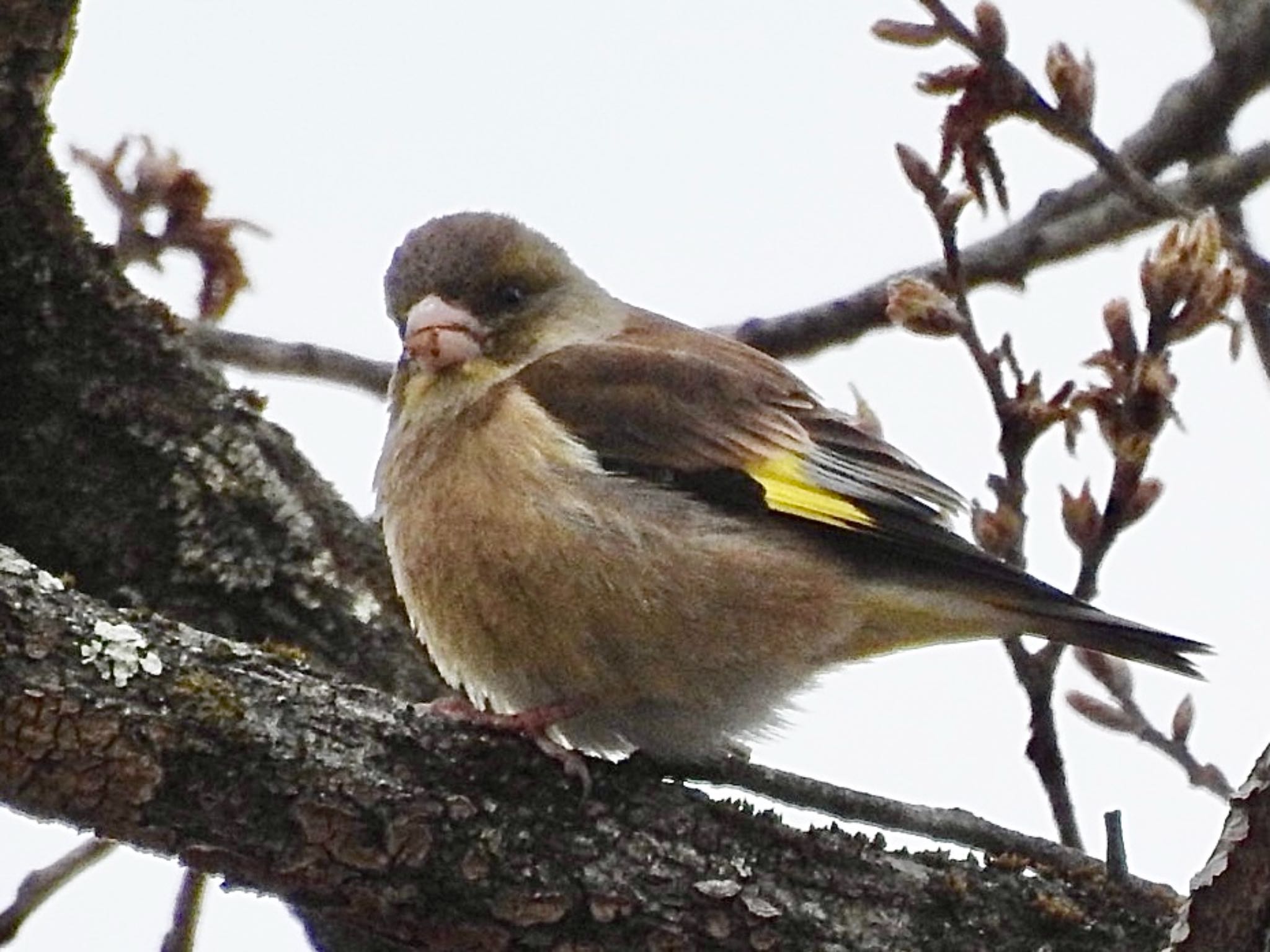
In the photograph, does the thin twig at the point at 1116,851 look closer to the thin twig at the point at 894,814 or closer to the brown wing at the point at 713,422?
the thin twig at the point at 894,814

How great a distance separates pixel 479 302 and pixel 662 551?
105cm

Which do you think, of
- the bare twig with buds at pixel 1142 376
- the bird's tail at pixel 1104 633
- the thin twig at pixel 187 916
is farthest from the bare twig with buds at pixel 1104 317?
the thin twig at pixel 187 916

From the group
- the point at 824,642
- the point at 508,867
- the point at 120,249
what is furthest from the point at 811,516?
the point at 120,249

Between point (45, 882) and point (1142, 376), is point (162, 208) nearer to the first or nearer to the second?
point (45, 882)

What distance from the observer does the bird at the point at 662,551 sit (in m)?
4.05

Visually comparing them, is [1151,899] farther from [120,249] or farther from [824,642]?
[120,249]

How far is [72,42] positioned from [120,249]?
1.05m

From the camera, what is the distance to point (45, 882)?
4359mm

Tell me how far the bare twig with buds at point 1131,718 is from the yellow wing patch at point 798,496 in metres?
0.58


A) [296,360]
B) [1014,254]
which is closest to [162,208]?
[296,360]

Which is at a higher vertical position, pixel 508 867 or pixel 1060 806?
pixel 1060 806

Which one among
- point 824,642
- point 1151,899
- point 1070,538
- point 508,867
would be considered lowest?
point 508,867

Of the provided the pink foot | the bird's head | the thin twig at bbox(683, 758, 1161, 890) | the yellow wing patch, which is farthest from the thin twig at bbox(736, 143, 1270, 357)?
the pink foot

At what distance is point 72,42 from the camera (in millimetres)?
4160
